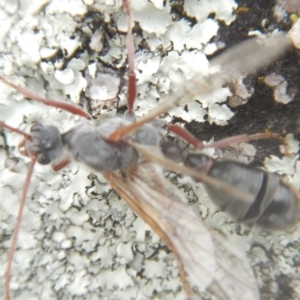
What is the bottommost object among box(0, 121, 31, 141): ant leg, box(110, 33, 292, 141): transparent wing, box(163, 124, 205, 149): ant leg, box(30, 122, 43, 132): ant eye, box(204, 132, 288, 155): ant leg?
box(0, 121, 31, 141): ant leg

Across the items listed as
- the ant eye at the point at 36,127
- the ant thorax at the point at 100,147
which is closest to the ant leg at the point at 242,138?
the ant thorax at the point at 100,147

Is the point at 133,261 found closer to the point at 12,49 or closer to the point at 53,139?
the point at 53,139

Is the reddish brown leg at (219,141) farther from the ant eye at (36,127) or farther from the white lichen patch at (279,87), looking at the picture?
Result: the ant eye at (36,127)

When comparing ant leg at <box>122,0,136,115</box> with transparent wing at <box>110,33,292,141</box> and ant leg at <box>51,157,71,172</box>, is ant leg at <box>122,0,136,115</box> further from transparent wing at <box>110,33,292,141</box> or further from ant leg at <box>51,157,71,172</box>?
ant leg at <box>51,157,71,172</box>

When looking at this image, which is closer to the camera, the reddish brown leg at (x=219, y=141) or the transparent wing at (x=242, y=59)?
the transparent wing at (x=242, y=59)

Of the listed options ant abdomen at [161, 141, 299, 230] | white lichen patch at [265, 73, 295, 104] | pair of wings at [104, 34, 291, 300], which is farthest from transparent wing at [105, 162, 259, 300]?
white lichen patch at [265, 73, 295, 104]

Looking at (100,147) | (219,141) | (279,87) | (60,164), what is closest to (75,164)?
(60,164)

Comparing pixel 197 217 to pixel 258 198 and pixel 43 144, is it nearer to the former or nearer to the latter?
pixel 258 198
